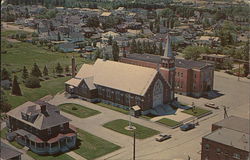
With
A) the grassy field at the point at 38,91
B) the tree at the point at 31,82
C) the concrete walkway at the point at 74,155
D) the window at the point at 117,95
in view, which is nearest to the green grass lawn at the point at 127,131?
the window at the point at 117,95

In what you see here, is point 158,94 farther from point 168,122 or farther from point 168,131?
point 168,131

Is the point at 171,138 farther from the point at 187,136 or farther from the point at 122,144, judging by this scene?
the point at 122,144

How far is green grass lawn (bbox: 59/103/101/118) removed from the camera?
35875mm

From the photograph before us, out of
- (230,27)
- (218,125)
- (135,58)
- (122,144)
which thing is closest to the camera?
(218,125)

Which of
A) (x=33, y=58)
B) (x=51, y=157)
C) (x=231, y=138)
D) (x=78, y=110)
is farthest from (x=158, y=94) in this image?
(x=33, y=58)

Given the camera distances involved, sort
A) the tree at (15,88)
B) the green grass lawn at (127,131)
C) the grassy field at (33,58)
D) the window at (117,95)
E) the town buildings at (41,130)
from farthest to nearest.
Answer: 1. the grassy field at (33,58)
2. the window at (117,95)
3. the tree at (15,88)
4. the green grass lawn at (127,131)
5. the town buildings at (41,130)

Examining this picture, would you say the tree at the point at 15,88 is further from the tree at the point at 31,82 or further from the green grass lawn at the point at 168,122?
the green grass lawn at the point at 168,122

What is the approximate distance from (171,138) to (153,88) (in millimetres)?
7424

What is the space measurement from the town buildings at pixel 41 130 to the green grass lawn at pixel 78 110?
603cm

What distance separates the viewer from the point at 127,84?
37906mm

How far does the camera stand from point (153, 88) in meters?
36.6

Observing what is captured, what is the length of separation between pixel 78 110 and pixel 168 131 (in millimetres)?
10398

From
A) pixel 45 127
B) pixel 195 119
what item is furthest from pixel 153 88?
pixel 45 127

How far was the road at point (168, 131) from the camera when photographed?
2742 cm
